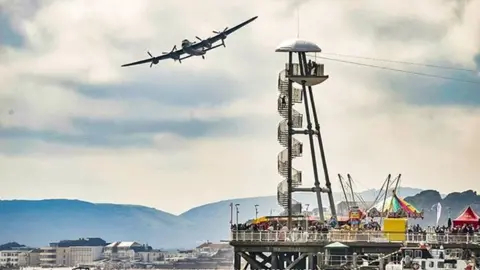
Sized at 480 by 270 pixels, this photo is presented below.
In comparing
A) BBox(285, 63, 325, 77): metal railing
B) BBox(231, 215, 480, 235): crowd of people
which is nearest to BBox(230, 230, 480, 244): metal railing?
BBox(231, 215, 480, 235): crowd of people

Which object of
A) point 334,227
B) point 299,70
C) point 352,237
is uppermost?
point 299,70

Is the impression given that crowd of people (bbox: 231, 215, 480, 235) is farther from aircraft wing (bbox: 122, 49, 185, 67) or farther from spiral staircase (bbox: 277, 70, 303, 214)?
aircraft wing (bbox: 122, 49, 185, 67)

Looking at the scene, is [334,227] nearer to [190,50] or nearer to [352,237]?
[352,237]

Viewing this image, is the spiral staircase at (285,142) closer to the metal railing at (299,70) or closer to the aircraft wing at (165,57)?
Result: the metal railing at (299,70)

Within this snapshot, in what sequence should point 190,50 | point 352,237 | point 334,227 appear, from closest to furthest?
point 352,237 → point 334,227 → point 190,50

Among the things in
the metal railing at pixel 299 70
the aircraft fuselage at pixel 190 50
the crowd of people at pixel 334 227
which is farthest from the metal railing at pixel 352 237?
the aircraft fuselage at pixel 190 50

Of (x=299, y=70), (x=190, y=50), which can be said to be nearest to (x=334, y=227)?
(x=299, y=70)
